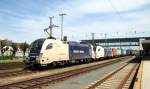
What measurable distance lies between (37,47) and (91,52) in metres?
21.8

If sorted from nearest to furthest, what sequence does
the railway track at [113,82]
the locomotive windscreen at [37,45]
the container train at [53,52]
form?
the railway track at [113,82] < the container train at [53,52] < the locomotive windscreen at [37,45]

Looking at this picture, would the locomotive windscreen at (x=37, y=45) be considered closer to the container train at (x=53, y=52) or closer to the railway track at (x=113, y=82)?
the container train at (x=53, y=52)

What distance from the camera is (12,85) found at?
1549 cm

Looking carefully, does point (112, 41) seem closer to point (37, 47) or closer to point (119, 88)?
point (37, 47)

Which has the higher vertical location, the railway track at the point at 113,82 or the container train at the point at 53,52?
the container train at the point at 53,52

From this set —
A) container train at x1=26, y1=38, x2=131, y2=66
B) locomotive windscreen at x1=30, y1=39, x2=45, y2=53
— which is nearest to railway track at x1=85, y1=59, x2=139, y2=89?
container train at x1=26, y1=38, x2=131, y2=66

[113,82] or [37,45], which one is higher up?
[37,45]

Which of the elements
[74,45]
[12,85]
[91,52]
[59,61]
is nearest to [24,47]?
[91,52]

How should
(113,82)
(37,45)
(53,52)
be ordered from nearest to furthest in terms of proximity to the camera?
(113,82)
(37,45)
(53,52)

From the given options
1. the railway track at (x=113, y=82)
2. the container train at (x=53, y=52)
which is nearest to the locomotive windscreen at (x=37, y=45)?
the container train at (x=53, y=52)

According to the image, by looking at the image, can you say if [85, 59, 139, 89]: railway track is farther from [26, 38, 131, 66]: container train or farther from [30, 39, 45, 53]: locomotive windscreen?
[30, 39, 45, 53]: locomotive windscreen

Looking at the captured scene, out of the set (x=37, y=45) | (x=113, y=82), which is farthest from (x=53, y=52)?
(x=113, y=82)

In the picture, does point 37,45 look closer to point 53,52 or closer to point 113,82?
point 53,52

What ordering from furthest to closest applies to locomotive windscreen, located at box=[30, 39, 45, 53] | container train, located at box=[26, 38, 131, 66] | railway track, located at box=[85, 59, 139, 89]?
locomotive windscreen, located at box=[30, 39, 45, 53] → container train, located at box=[26, 38, 131, 66] → railway track, located at box=[85, 59, 139, 89]
